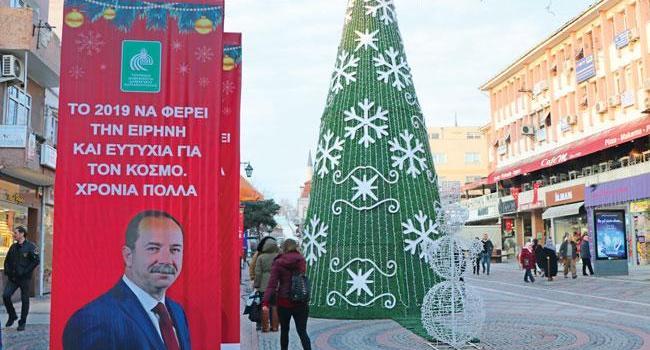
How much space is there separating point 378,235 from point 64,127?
803 centimetres

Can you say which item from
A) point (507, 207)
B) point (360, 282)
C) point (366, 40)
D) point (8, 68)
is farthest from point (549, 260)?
point (507, 207)

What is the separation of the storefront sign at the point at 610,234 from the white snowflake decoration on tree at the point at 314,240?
13897 millimetres

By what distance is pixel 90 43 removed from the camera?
12.0ft

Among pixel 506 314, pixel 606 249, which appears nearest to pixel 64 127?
pixel 506 314

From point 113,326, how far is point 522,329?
8.05 meters

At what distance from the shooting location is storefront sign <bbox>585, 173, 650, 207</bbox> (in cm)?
2611

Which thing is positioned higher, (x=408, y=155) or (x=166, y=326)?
(x=408, y=155)

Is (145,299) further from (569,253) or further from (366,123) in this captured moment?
(569,253)

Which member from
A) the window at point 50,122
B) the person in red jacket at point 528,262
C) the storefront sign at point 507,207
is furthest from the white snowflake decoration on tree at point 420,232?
the storefront sign at point 507,207

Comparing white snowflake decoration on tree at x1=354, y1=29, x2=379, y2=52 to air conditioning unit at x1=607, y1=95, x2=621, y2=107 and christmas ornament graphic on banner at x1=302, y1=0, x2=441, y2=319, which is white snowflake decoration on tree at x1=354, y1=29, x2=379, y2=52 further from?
air conditioning unit at x1=607, y1=95, x2=621, y2=107

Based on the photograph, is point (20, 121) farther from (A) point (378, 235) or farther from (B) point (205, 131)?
(B) point (205, 131)

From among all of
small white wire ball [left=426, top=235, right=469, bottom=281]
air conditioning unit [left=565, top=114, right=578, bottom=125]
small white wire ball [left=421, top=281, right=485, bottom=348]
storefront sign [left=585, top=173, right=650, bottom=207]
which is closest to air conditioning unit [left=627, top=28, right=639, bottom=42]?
air conditioning unit [left=565, top=114, right=578, bottom=125]

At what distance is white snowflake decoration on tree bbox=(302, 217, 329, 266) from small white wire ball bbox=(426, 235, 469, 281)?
3201 mm

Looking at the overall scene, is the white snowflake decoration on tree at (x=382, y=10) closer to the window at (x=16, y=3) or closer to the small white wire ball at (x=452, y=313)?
the small white wire ball at (x=452, y=313)
